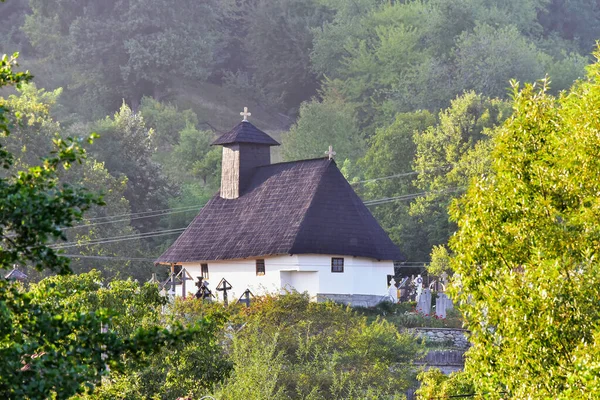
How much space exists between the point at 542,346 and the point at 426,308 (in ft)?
102

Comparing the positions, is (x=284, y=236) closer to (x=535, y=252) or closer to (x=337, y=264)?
(x=337, y=264)

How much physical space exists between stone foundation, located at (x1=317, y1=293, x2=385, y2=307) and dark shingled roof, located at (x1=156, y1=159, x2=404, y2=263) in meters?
1.68

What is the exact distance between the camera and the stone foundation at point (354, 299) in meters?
53.7

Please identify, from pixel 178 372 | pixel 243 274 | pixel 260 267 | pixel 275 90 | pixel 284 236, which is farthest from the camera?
pixel 275 90

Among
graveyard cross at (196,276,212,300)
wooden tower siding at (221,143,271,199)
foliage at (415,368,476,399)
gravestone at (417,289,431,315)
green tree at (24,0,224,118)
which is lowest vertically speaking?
foliage at (415,368,476,399)

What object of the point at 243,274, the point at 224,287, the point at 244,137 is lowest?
the point at 224,287

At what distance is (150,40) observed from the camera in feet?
370

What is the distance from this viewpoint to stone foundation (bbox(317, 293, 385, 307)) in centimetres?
5366

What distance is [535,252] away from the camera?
70.6 feet

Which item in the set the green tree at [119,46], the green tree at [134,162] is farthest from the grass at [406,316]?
the green tree at [119,46]

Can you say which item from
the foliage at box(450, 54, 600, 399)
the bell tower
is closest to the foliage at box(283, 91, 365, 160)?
the bell tower

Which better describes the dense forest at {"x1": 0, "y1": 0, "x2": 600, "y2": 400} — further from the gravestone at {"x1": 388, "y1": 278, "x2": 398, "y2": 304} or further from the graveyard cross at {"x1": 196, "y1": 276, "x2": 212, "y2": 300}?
the graveyard cross at {"x1": 196, "y1": 276, "x2": 212, "y2": 300}

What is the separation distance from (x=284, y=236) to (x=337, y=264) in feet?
7.80

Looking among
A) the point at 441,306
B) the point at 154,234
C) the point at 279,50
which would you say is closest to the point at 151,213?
the point at 154,234
